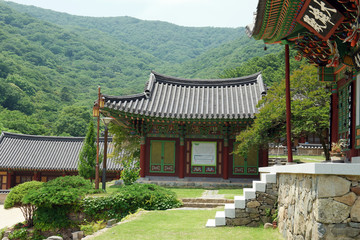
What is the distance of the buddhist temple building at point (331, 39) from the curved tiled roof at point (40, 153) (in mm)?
23478

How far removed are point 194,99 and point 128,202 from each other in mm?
10614

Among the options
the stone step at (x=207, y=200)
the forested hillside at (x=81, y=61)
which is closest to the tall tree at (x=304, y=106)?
the stone step at (x=207, y=200)

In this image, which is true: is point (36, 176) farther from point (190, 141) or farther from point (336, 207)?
point (336, 207)

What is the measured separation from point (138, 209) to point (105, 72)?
95812mm

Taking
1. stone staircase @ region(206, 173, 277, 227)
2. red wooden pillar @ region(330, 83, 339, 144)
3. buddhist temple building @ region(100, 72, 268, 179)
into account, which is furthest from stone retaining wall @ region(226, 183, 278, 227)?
buddhist temple building @ region(100, 72, 268, 179)

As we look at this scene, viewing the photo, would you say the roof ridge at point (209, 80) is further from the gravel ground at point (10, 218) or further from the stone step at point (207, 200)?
the gravel ground at point (10, 218)

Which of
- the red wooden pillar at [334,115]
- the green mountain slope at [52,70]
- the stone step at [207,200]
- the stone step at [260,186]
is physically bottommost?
the stone step at [207,200]

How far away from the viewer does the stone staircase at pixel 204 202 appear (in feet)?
51.0

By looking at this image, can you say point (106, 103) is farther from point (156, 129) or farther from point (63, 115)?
point (63, 115)

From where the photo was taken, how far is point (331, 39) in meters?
9.82

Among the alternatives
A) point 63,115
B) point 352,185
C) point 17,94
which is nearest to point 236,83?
point 352,185

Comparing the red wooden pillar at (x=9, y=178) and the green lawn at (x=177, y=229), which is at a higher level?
the green lawn at (x=177, y=229)

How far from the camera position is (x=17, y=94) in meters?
75.8

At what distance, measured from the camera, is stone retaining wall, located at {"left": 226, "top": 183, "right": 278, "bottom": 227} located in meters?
9.98
